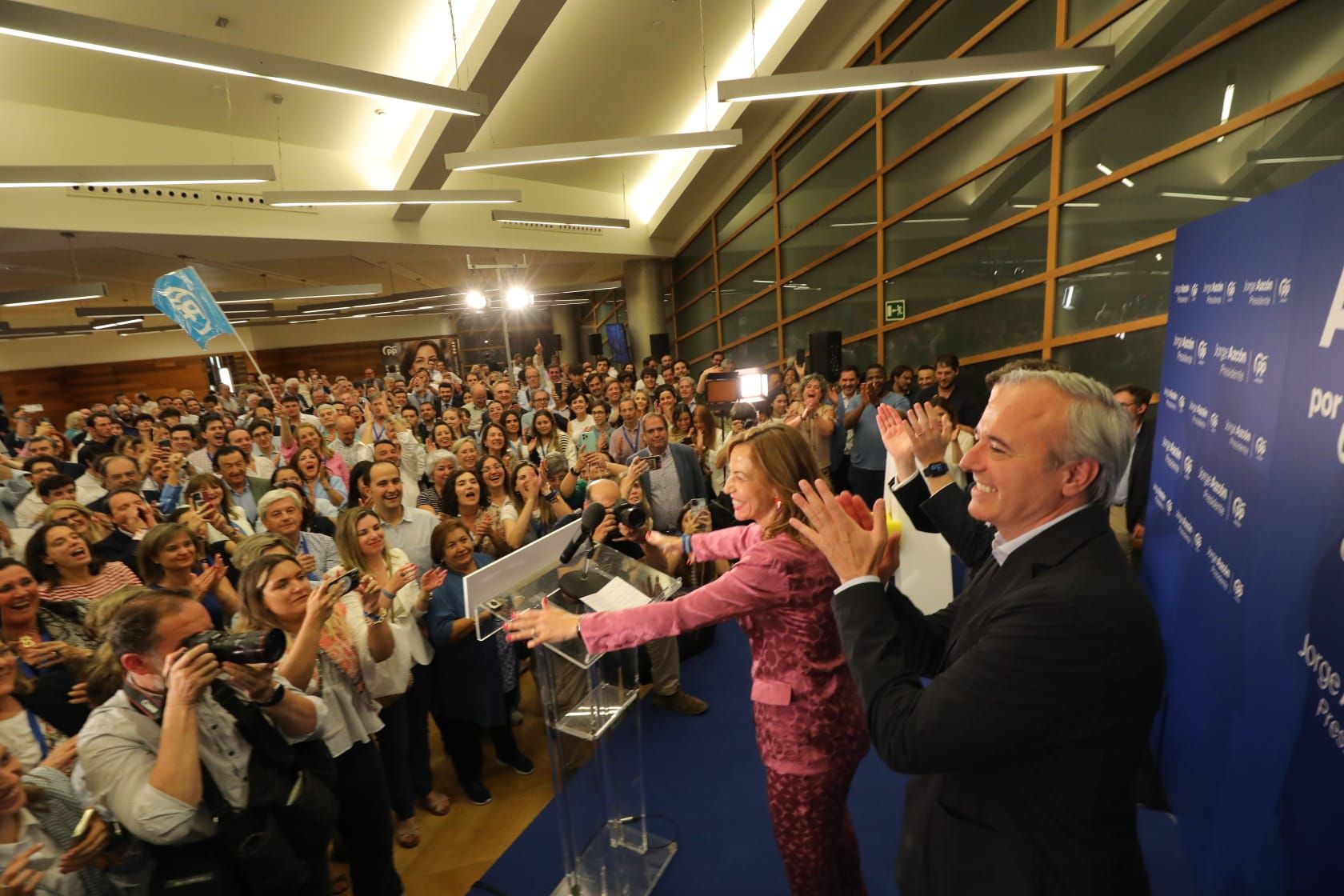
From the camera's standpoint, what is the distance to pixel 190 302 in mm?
5109

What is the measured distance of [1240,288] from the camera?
184 cm

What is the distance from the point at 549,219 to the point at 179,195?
435cm

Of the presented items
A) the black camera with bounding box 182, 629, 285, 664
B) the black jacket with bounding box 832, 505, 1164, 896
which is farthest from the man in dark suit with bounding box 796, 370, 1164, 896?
the black camera with bounding box 182, 629, 285, 664

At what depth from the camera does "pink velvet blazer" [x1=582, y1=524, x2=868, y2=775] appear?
1521mm

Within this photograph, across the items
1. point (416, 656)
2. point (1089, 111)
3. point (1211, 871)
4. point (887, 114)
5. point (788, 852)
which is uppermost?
point (887, 114)

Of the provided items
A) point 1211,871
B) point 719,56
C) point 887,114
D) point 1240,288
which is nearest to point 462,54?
point 719,56

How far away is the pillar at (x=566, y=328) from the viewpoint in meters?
19.7

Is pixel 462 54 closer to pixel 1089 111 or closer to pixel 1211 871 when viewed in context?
pixel 1089 111

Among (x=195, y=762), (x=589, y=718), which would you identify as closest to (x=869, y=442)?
(x=589, y=718)

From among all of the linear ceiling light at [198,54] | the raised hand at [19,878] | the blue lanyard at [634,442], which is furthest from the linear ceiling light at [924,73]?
the raised hand at [19,878]

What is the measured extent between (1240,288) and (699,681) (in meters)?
3.00

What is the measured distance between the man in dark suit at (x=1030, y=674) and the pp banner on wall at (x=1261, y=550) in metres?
0.70

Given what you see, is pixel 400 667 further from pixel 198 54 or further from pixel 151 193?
pixel 151 193

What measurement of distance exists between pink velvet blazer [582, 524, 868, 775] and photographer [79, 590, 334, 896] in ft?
2.83
